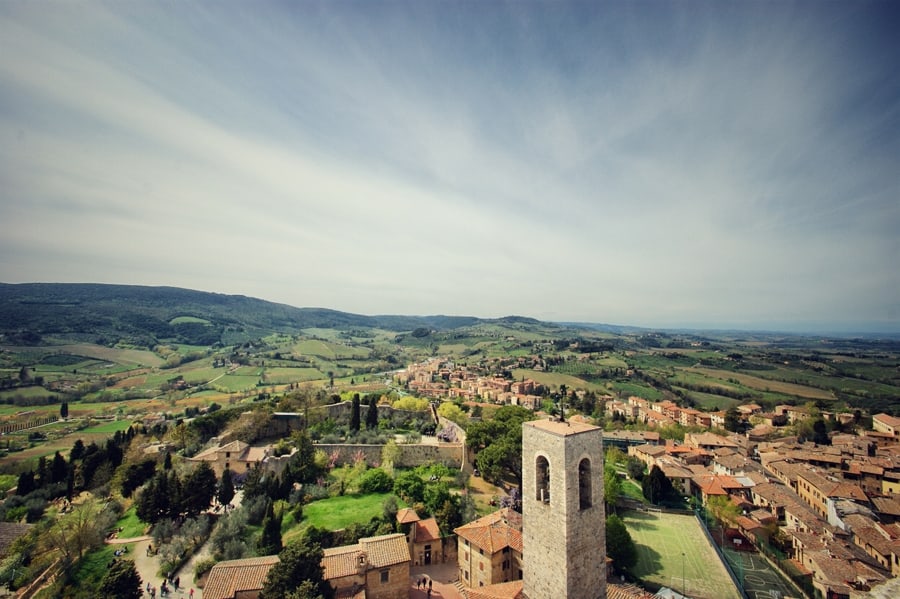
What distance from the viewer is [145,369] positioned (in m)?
91.3

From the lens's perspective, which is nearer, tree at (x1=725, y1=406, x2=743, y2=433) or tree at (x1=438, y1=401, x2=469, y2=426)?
tree at (x1=438, y1=401, x2=469, y2=426)

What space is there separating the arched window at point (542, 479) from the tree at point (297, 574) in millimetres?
9730

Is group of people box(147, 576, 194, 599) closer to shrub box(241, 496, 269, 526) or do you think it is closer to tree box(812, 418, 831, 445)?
shrub box(241, 496, 269, 526)

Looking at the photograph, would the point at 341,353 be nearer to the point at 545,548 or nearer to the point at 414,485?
the point at 414,485

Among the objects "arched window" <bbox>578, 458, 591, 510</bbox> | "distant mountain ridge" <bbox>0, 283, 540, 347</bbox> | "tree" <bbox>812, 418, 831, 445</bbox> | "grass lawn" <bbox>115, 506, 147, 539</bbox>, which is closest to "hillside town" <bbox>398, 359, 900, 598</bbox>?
"tree" <bbox>812, 418, 831, 445</bbox>

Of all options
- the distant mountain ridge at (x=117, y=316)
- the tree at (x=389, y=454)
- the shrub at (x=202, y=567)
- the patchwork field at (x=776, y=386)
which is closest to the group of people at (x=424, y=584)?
the shrub at (x=202, y=567)

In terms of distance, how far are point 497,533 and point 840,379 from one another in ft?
374

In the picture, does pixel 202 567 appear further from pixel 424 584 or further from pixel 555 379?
pixel 555 379

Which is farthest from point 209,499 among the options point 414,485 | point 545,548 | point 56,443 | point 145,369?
point 145,369

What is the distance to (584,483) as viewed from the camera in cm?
1288

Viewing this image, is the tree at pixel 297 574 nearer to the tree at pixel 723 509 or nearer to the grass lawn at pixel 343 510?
the grass lawn at pixel 343 510

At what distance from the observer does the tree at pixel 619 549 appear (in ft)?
72.2

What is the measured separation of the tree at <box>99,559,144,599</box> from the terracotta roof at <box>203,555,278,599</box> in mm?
2757

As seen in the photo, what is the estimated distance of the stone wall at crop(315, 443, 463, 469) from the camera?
106ft
